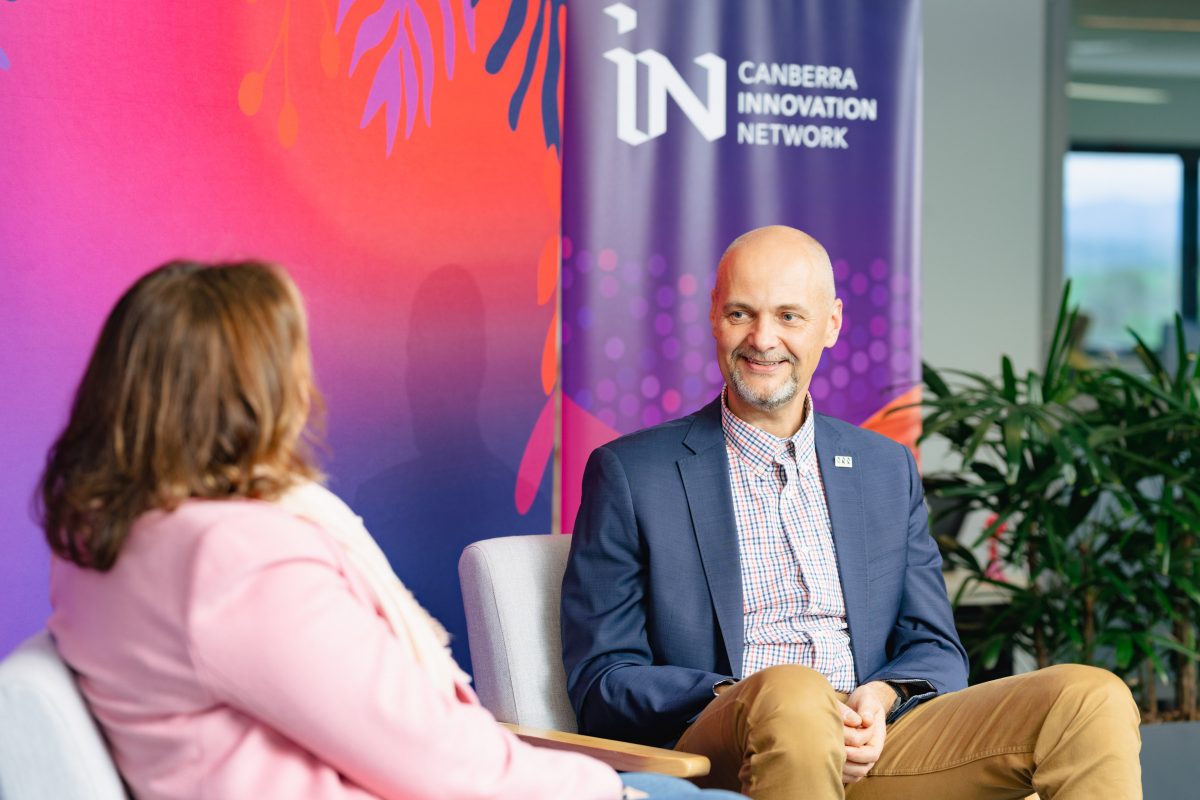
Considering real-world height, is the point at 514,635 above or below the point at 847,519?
below

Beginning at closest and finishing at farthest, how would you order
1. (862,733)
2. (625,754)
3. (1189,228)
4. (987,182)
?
(625,754), (862,733), (987,182), (1189,228)

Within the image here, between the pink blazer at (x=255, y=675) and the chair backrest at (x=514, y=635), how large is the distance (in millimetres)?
1010

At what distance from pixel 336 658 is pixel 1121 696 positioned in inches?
56.3

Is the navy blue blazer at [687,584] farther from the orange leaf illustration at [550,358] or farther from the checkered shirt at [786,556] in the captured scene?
the orange leaf illustration at [550,358]

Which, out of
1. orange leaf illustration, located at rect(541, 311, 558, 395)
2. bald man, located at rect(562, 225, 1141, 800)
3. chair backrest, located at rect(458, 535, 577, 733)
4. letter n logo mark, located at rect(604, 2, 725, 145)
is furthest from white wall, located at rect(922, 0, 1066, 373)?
chair backrest, located at rect(458, 535, 577, 733)

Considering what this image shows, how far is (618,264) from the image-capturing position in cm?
384

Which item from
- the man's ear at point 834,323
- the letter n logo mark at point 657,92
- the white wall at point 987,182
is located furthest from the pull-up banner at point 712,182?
the white wall at point 987,182

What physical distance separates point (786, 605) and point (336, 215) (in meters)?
1.46

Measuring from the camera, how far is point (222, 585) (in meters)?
1.41

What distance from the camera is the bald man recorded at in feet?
7.54

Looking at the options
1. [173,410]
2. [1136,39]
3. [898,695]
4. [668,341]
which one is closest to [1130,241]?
[1136,39]

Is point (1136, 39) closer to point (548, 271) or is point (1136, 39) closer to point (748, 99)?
point (748, 99)

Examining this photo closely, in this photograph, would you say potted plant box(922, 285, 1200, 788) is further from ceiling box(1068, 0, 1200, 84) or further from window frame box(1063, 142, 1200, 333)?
window frame box(1063, 142, 1200, 333)

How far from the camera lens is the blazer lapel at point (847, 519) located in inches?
103
